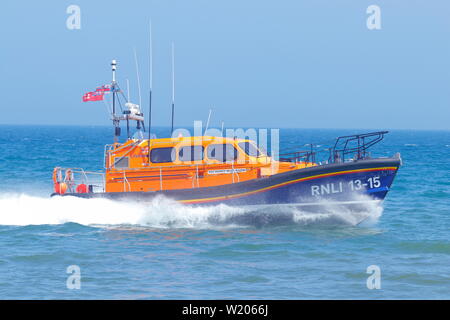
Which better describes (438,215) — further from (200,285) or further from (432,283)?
(200,285)

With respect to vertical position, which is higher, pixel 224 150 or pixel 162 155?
pixel 224 150

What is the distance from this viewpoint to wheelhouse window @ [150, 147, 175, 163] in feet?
48.6

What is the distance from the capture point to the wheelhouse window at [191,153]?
580 inches

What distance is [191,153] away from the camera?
14.7 m

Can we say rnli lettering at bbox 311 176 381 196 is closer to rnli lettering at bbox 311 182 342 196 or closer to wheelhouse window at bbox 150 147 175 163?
rnli lettering at bbox 311 182 342 196

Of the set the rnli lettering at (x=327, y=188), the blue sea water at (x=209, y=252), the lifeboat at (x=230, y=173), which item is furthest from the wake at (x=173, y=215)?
the rnli lettering at (x=327, y=188)

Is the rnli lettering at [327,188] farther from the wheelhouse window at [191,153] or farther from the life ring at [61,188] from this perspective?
the life ring at [61,188]

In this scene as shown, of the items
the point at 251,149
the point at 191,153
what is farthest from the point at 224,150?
the point at 191,153

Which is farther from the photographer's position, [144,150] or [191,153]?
[144,150]

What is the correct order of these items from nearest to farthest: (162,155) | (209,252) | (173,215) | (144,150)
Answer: (209,252)
(173,215)
(162,155)
(144,150)

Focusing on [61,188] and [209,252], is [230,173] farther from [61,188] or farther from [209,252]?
[61,188]

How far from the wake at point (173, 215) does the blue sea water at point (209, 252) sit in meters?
0.03

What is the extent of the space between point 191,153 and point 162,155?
73 cm
